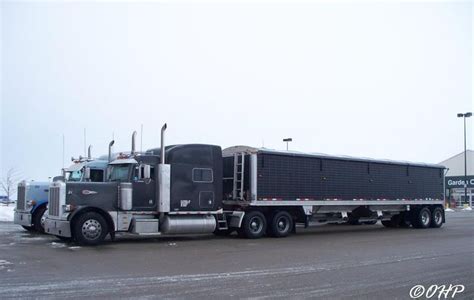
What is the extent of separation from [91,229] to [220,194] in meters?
4.55

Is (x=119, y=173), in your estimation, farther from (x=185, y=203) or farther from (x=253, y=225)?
(x=253, y=225)

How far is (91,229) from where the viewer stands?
48.6ft

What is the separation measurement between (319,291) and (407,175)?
53.4 feet

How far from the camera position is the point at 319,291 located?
868 cm

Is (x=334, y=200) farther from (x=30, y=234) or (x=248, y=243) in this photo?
(x=30, y=234)

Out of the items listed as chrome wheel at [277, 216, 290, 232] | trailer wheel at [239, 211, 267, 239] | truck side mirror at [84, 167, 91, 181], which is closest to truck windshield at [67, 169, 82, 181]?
truck side mirror at [84, 167, 91, 181]

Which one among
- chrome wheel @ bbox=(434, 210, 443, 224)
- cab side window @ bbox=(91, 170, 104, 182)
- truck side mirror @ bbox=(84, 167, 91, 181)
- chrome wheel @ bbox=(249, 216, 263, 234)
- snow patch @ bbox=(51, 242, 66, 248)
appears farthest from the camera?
chrome wheel @ bbox=(434, 210, 443, 224)

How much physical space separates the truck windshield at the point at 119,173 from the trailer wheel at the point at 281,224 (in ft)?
17.8

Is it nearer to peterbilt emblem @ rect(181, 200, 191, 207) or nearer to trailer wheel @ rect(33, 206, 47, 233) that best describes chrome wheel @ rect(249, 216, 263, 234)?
peterbilt emblem @ rect(181, 200, 191, 207)

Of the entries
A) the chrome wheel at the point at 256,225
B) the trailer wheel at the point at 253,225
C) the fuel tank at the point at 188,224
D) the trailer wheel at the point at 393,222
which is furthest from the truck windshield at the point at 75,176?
the trailer wheel at the point at 393,222

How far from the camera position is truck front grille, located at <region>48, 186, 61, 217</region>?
594 inches

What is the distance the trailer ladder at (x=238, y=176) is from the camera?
18.0 meters

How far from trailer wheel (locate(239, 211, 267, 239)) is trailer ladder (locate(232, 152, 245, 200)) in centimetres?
71

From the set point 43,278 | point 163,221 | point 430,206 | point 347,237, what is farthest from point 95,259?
point 430,206
